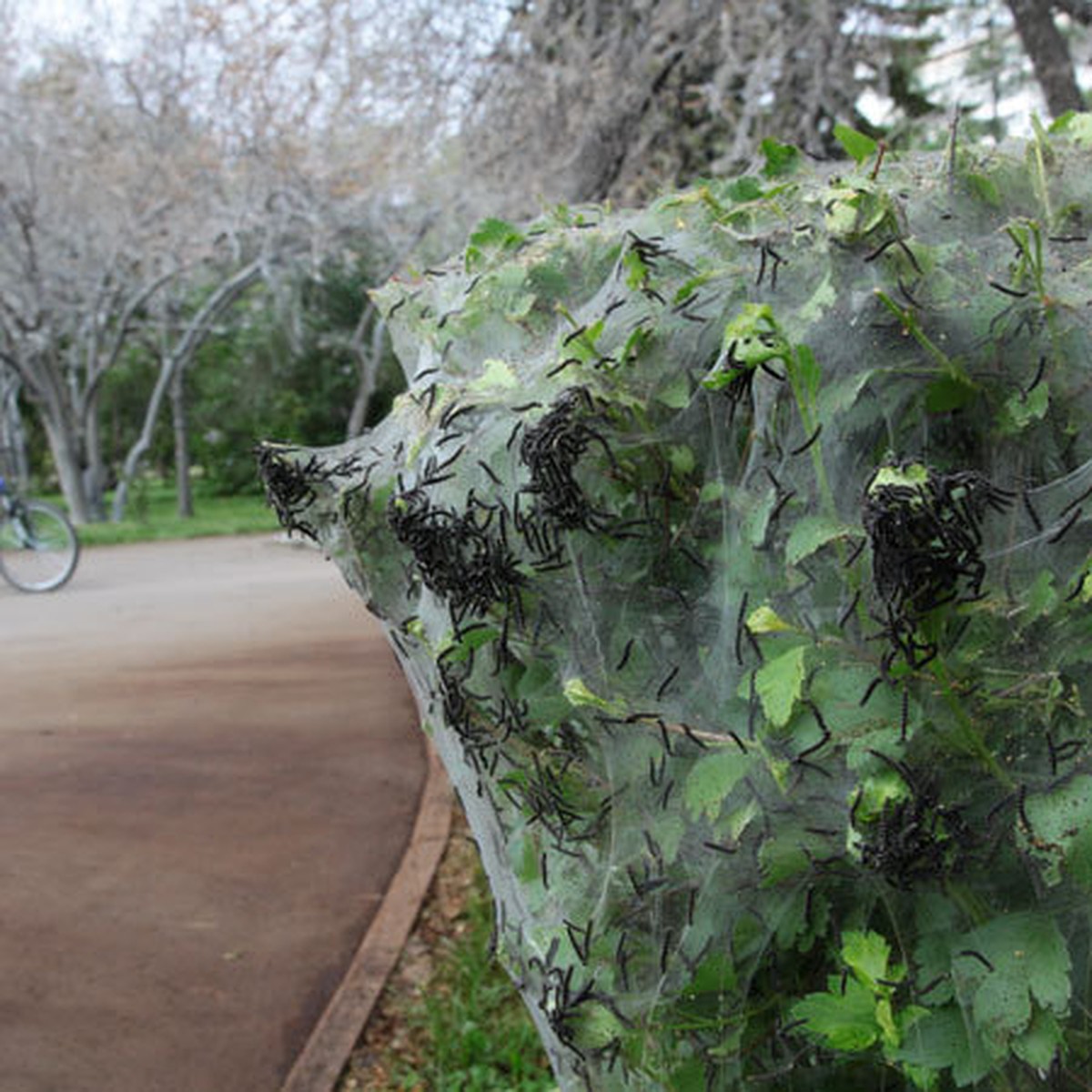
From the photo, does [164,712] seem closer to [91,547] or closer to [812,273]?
[812,273]

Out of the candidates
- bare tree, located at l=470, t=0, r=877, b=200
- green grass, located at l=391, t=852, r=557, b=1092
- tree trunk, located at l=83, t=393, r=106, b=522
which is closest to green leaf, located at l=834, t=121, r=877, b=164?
green grass, located at l=391, t=852, r=557, b=1092

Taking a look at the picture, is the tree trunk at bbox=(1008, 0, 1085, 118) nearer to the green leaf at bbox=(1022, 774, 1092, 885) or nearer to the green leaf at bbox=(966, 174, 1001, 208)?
the green leaf at bbox=(966, 174, 1001, 208)

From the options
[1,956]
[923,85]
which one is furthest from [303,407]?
[1,956]

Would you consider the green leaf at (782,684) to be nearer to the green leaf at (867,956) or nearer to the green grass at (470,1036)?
the green leaf at (867,956)

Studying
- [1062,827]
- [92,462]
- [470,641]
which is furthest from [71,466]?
[1062,827]

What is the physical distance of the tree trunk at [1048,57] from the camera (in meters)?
6.39

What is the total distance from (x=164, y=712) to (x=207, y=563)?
10.6 m

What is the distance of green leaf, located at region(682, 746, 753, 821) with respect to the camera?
152 centimetres

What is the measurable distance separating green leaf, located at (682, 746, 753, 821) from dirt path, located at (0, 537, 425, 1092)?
277 centimetres

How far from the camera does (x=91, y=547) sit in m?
20.4

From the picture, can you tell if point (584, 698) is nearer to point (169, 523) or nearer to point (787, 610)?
point (787, 610)

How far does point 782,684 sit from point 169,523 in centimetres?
2591

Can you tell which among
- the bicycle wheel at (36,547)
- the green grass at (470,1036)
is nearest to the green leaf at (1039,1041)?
the green grass at (470,1036)

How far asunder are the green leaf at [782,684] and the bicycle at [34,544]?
12956mm
